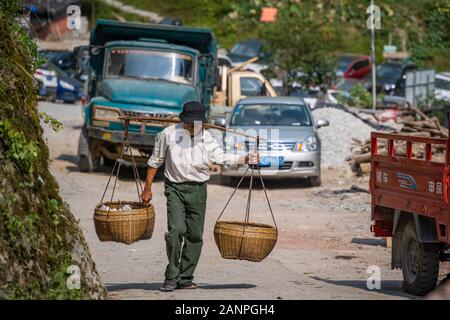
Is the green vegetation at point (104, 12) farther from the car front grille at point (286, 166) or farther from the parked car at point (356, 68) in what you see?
the car front grille at point (286, 166)

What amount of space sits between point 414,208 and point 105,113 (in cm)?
1186

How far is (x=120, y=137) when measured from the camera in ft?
69.8

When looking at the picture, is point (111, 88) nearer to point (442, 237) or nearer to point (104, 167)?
point (104, 167)

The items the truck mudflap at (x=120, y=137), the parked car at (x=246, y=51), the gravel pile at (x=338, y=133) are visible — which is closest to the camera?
the truck mudflap at (x=120, y=137)

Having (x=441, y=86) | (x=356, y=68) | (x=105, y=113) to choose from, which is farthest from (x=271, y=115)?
(x=356, y=68)

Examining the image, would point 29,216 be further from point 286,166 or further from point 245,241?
point 286,166

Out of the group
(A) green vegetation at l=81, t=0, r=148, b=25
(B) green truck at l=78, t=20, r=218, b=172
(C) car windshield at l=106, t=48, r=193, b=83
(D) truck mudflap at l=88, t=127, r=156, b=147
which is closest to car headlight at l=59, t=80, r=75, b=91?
(A) green vegetation at l=81, t=0, r=148, b=25

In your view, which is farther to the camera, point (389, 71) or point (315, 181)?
point (389, 71)

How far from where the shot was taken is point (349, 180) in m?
22.4

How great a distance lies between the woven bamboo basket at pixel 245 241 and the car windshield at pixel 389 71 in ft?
104

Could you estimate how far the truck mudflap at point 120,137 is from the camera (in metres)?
21.1

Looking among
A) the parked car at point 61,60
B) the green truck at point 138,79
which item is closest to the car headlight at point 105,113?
the green truck at point 138,79
